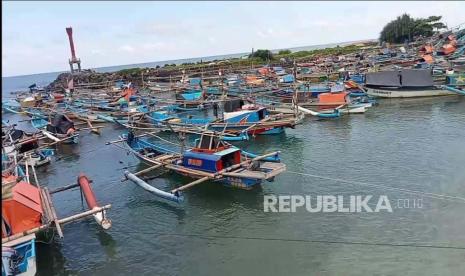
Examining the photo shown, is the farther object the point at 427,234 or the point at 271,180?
the point at 271,180

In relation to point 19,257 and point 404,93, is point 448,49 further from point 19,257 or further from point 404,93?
point 19,257

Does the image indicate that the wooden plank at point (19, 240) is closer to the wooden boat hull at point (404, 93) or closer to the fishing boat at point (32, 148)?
the fishing boat at point (32, 148)

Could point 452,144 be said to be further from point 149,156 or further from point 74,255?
point 74,255

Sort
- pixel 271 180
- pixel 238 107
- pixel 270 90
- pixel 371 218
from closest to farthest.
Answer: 1. pixel 371 218
2. pixel 271 180
3. pixel 238 107
4. pixel 270 90

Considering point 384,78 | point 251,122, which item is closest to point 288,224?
point 251,122

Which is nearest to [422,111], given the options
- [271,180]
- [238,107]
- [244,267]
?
[238,107]

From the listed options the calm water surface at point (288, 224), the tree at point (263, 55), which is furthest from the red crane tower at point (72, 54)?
the calm water surface at point (288, 224)
